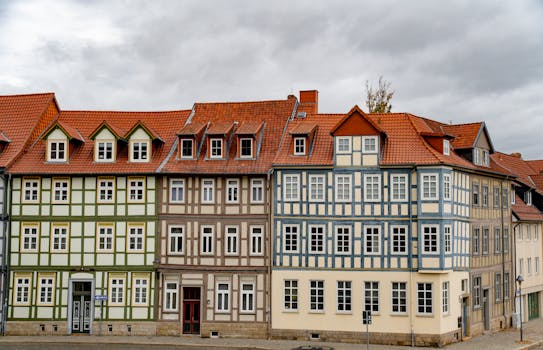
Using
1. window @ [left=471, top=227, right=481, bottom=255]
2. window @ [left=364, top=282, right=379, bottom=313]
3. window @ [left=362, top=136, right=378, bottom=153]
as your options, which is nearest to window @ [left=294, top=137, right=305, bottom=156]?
window @ [left=362, top=136, right=378, bottom=153]

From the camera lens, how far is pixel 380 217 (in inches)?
1694

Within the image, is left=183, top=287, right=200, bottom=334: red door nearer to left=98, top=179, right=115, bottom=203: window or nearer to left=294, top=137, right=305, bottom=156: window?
left=98, top=179, right=115, bottom=203: window

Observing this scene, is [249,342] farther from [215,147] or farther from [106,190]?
[106,190]

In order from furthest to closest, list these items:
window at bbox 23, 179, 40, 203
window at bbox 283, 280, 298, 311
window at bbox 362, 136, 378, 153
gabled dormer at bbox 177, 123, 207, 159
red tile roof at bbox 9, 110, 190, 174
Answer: window at bbox 23, 179, 40, 203
gabled dormer at bbox 177, 123, 207, 159
red tile roof at bbox 9, 110, 190, 174
window at bbox 283, 280, 298, 311
window at bbox 362, 136, 378, 153

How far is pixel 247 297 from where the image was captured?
44.2 metres

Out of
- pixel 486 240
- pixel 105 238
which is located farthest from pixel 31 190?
pixel 486 240

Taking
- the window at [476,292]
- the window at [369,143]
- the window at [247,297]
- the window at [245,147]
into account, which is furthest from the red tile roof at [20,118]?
the window at [476,292]

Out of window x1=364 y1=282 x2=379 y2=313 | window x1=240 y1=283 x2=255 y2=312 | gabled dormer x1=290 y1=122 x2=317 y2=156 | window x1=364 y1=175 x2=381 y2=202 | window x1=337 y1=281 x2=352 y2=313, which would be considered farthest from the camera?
gabled dormer x1=290 y1=122 x2=317 y2=156

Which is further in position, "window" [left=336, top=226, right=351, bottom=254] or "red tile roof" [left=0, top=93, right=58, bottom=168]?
"red tile roof" [left=0, top=93, right=58, bottom=168]

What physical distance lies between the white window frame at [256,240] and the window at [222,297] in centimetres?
248

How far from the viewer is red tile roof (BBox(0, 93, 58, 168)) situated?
4697 centimetres

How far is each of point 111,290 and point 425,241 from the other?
18065mm

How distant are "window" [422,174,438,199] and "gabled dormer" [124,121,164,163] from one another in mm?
15853

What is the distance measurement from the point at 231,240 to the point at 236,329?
501cm
